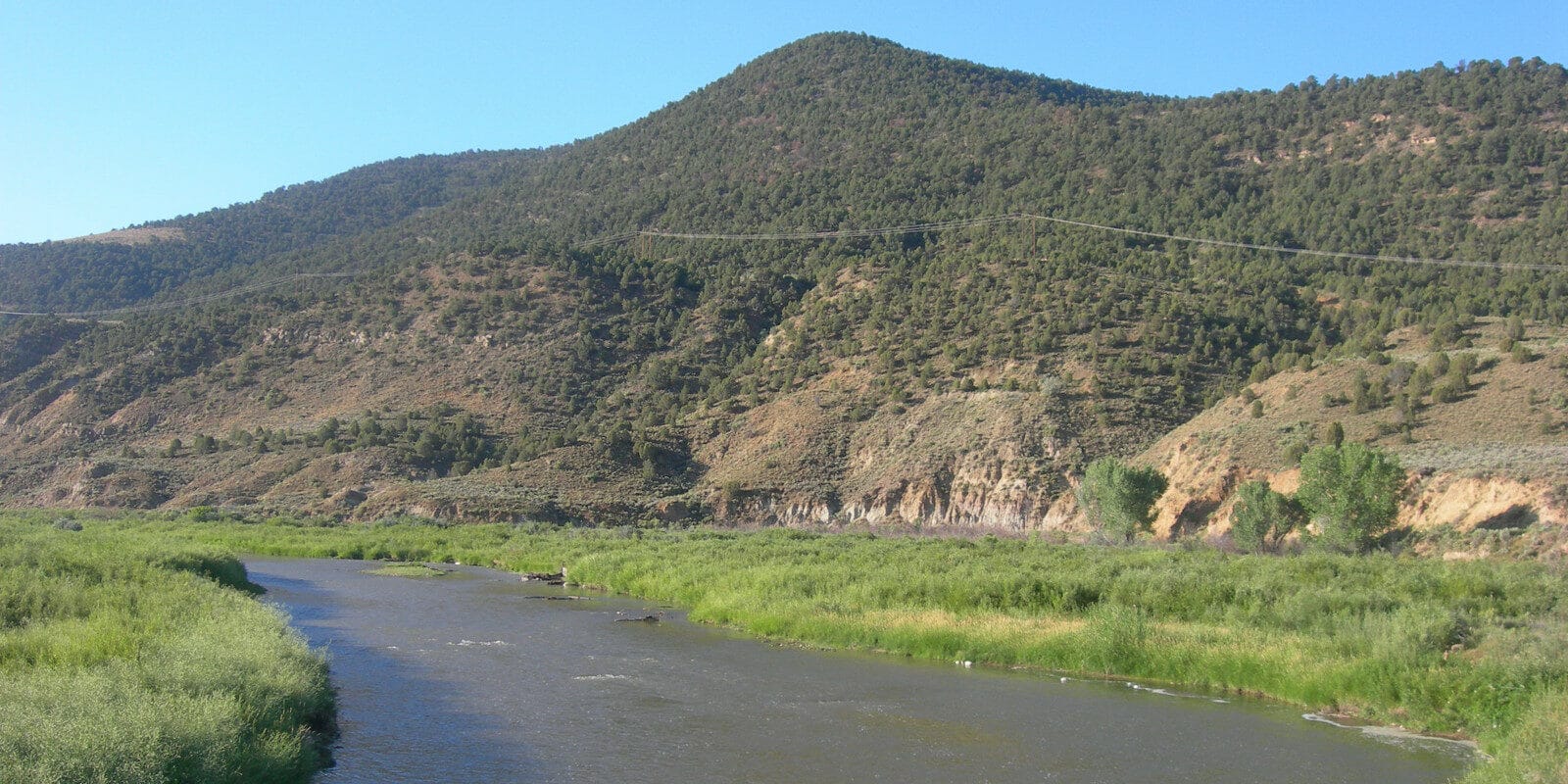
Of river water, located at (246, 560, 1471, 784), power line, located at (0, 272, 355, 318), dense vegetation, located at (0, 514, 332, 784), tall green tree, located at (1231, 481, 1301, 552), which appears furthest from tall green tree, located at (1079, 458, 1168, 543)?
power line, located at (0, 272, 355, 318)

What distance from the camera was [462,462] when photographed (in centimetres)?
6425

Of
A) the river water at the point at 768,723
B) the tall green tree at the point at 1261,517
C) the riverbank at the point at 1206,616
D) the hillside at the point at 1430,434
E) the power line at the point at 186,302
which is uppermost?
the power line at the point at 186,302

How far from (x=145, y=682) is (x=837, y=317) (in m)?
60.7

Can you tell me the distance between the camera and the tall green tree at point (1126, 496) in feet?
141

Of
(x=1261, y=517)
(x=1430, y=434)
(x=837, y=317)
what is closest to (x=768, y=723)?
(x=1261, y=517)

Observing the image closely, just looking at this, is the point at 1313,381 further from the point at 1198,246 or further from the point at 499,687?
the point at 499,687

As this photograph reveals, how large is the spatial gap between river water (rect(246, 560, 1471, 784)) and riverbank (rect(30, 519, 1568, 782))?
988 millimetres

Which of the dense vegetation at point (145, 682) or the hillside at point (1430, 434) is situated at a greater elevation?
the hillside at point (1430, 434)

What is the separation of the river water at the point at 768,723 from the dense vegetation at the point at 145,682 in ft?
3.99

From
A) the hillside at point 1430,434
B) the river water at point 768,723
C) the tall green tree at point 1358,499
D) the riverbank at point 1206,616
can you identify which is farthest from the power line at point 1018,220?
the river water at point 768,723

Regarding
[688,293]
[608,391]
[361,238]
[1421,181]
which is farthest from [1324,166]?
[361,238]

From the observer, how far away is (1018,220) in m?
80.4

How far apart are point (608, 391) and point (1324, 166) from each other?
165 ft

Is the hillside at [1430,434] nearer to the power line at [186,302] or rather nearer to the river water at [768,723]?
the river water at [768,723]
